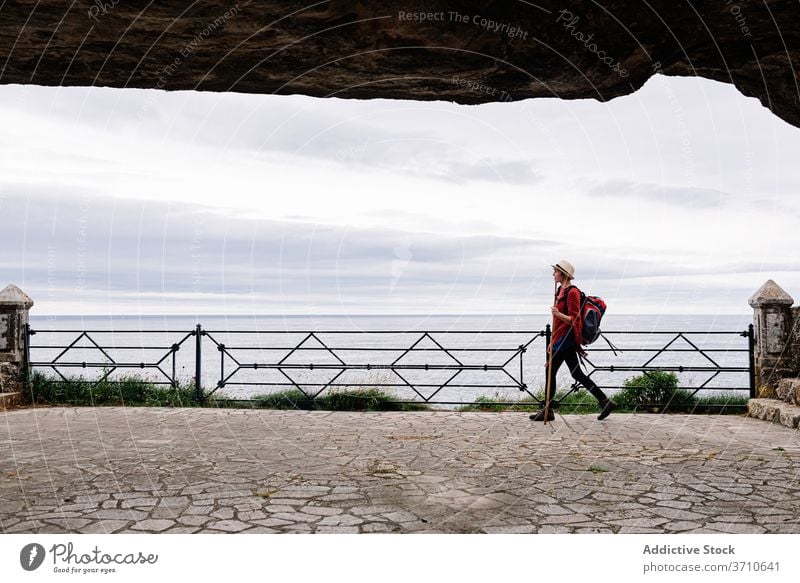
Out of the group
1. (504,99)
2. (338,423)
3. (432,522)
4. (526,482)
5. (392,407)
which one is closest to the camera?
(432,522)

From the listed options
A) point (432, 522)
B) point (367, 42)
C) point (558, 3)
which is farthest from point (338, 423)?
point (558, 3)

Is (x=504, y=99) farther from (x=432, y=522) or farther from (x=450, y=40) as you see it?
(x=432, y=522)

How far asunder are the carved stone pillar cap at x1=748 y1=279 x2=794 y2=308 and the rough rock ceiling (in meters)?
4.69

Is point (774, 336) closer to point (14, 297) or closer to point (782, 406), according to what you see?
point (782, 406)

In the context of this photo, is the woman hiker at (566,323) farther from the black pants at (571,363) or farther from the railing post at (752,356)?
the railing post at (752,356)

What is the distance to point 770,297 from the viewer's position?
383 inches

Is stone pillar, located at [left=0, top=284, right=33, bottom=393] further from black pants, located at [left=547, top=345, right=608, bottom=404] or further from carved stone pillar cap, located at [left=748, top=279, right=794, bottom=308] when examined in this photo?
carved stone pillar cap, located at [left=748, top=279, right=794, bottom=308]

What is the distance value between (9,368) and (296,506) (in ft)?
27.8

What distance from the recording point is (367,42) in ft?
16.2

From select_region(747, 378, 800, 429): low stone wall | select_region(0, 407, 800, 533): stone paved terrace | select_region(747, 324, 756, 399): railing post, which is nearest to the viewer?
select_region(0, 407, 800, 533): stone paved terrace

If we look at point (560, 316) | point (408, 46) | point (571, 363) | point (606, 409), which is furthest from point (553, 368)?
point (408, 46)

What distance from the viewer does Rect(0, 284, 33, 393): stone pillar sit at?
1088 centimetres

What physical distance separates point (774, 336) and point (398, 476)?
23.2ft

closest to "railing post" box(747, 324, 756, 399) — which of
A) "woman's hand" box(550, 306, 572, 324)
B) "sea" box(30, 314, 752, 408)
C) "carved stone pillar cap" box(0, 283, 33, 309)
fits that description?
"sea" box(30, 314, 752, 408)
